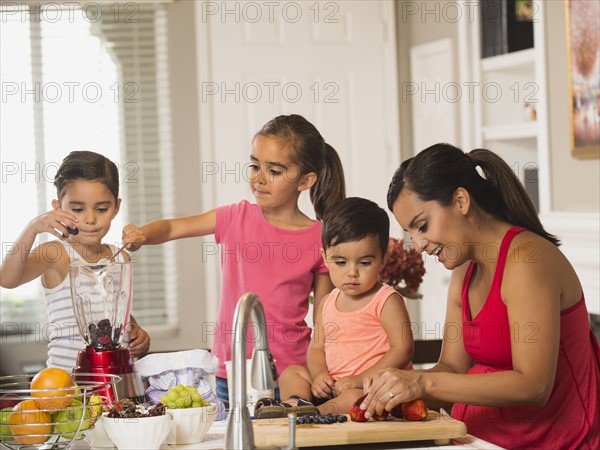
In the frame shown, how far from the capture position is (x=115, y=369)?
6.18 ft

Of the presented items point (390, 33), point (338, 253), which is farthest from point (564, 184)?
point (338, 253)

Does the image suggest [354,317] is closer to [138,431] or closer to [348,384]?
[348,384]

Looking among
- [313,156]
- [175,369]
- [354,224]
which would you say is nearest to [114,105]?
[313,156]

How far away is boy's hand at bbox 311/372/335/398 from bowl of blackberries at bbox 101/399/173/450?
0.60 metres

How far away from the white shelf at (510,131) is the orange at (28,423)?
2.89 meters

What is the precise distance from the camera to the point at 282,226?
246cm

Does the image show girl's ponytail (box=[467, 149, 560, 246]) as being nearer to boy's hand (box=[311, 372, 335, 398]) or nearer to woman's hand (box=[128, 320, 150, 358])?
boy's hand (box=[311, 372, 335, 398])

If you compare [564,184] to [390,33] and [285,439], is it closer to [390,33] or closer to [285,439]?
[390,33]

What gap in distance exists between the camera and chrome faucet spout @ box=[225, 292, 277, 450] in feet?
4.45

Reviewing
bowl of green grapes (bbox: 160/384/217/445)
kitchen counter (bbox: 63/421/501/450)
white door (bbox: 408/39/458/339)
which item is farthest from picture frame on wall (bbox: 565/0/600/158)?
bowl of green grapes (bbox: 160/384/217/445)

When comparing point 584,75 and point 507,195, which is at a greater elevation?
point 584,75

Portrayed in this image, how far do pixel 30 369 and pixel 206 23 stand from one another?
6.57 ft

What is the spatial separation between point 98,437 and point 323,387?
0.63 metres

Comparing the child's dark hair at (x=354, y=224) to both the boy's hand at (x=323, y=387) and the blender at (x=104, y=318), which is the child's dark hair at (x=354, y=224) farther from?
the blender at (x=104, y=318)
